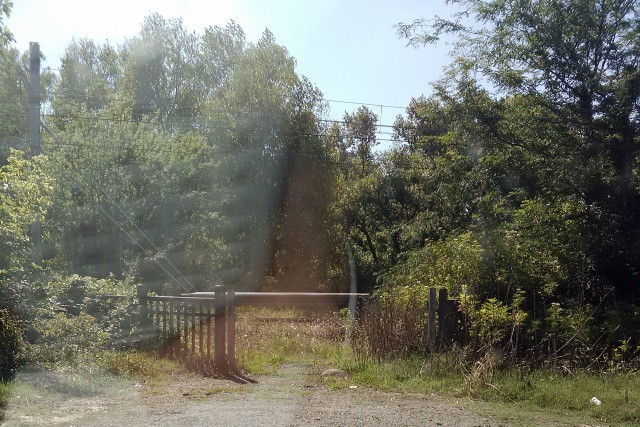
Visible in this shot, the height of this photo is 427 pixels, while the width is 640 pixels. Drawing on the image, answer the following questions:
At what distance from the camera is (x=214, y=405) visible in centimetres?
781

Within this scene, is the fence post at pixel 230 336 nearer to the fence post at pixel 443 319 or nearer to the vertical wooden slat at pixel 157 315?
the vertical wooden slat at pixel 157 315

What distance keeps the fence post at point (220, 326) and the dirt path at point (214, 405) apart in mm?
749

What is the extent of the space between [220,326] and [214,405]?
2.74 meters

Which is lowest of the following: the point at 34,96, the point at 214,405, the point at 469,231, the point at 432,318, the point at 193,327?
the point at 214,405

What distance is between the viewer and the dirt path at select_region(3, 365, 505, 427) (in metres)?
7.02

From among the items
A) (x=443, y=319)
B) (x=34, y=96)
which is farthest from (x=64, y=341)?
(x=34, y=96)

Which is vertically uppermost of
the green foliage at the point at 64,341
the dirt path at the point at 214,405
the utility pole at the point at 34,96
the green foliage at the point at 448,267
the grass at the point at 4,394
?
the utility pole at the point at 34,96

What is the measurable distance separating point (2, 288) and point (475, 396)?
7116mm

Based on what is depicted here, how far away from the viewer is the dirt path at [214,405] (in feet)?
23.0

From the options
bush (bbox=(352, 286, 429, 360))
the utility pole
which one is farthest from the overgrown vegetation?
the utility pole

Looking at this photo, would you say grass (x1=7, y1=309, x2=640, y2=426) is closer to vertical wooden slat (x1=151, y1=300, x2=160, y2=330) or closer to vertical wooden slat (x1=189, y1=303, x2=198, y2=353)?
vertical wooden slat (x1=189, y1=303, x2=198, y2=353)

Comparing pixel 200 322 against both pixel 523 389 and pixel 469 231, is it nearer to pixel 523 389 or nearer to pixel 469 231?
pixel 523 389

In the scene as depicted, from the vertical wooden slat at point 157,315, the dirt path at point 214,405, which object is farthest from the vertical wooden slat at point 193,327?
the dirt path at point 214,405

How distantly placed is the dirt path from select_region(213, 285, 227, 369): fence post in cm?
75
